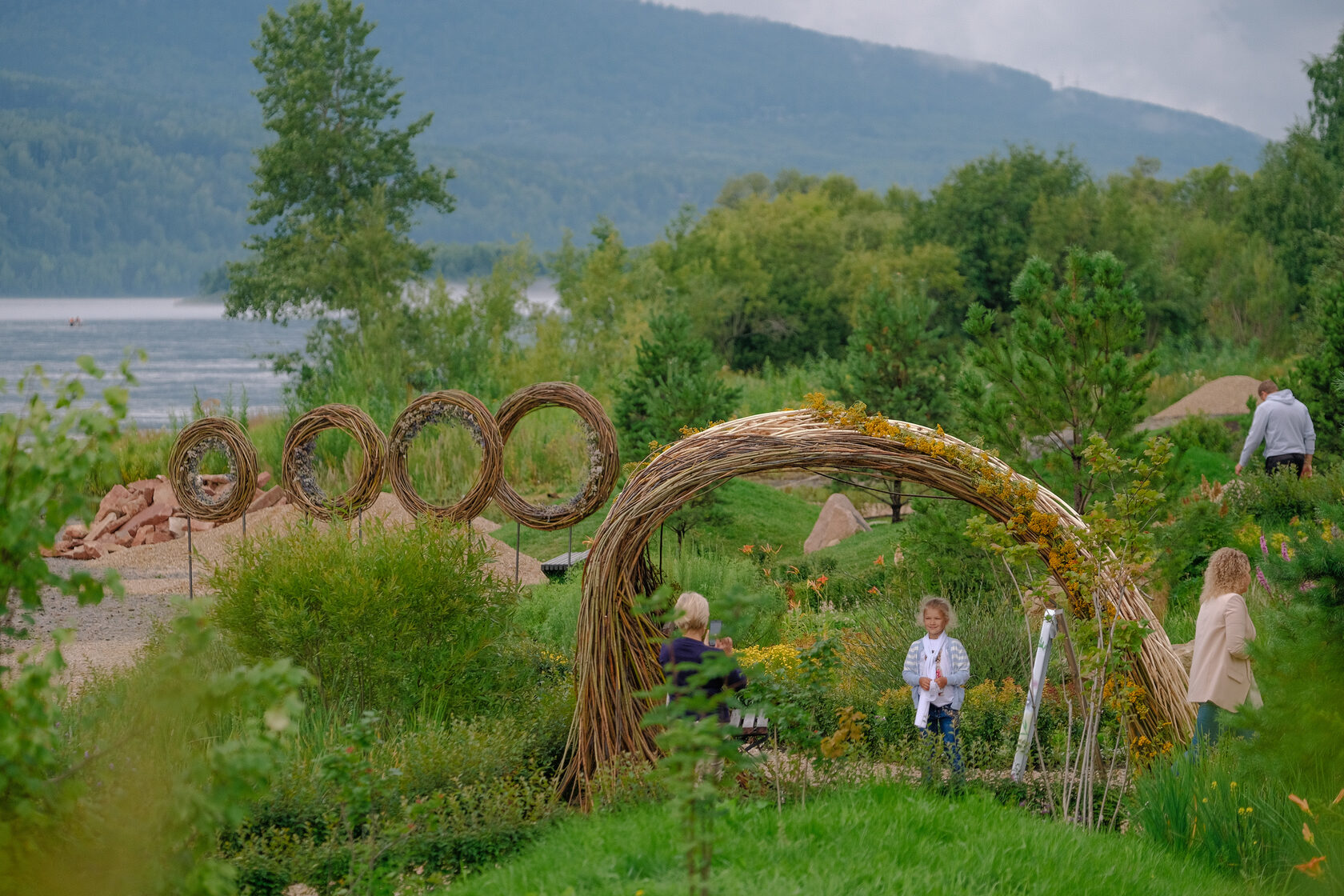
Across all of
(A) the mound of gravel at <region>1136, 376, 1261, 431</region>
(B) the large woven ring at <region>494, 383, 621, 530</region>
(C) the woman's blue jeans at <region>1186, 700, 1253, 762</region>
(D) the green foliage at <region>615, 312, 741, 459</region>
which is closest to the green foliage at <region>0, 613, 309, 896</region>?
(C) the woman's blue jeans at <region>1186, 700, 1253, 762</region>

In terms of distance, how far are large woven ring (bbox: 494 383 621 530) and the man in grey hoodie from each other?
18.7 feet

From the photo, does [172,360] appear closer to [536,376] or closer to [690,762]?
[536,376]

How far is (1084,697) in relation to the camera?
4.41 m

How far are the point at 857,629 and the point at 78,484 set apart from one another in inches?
210

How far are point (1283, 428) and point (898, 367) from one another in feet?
10.9

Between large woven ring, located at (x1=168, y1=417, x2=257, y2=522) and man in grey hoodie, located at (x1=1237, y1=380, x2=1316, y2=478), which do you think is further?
man in grey hoodie, located at (x1=1237, y1=380, x2=1316, y2=478)

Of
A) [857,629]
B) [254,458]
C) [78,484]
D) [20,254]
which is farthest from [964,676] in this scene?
[20,254]

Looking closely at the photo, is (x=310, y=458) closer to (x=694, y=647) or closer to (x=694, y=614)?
(x=694, y=614)

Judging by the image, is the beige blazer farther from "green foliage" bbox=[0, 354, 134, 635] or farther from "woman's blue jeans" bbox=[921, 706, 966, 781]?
"green foliage" bbox=[0, 354, 134, 635]

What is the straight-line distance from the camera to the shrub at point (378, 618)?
539 cm

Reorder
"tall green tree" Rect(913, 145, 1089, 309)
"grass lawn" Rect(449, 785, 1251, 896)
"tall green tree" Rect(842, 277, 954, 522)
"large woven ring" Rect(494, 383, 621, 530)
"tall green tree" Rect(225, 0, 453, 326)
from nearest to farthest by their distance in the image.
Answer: "grass lawn" Rect(449, 785, 1251, 896) → "large woven ring" Rect(494, 383, 621, 530) → "tall green tree" Rect(842, 277, 954, 522) → "tall green tree" Rect(225, 0, 453, 326) → "tall green tree" Rect(913, 145, 1089, 309)

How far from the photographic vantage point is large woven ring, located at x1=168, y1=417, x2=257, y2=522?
8.49 metres

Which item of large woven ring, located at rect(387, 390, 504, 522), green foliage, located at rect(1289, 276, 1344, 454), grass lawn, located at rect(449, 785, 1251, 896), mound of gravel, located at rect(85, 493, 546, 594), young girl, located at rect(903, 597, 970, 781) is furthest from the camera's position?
green foliage, located at rect(1289, 276, 1344, 454)

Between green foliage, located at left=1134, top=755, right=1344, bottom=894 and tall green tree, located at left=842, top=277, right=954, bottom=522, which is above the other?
tall green tree, located at left=842, top=277, right=954, bottom=522
